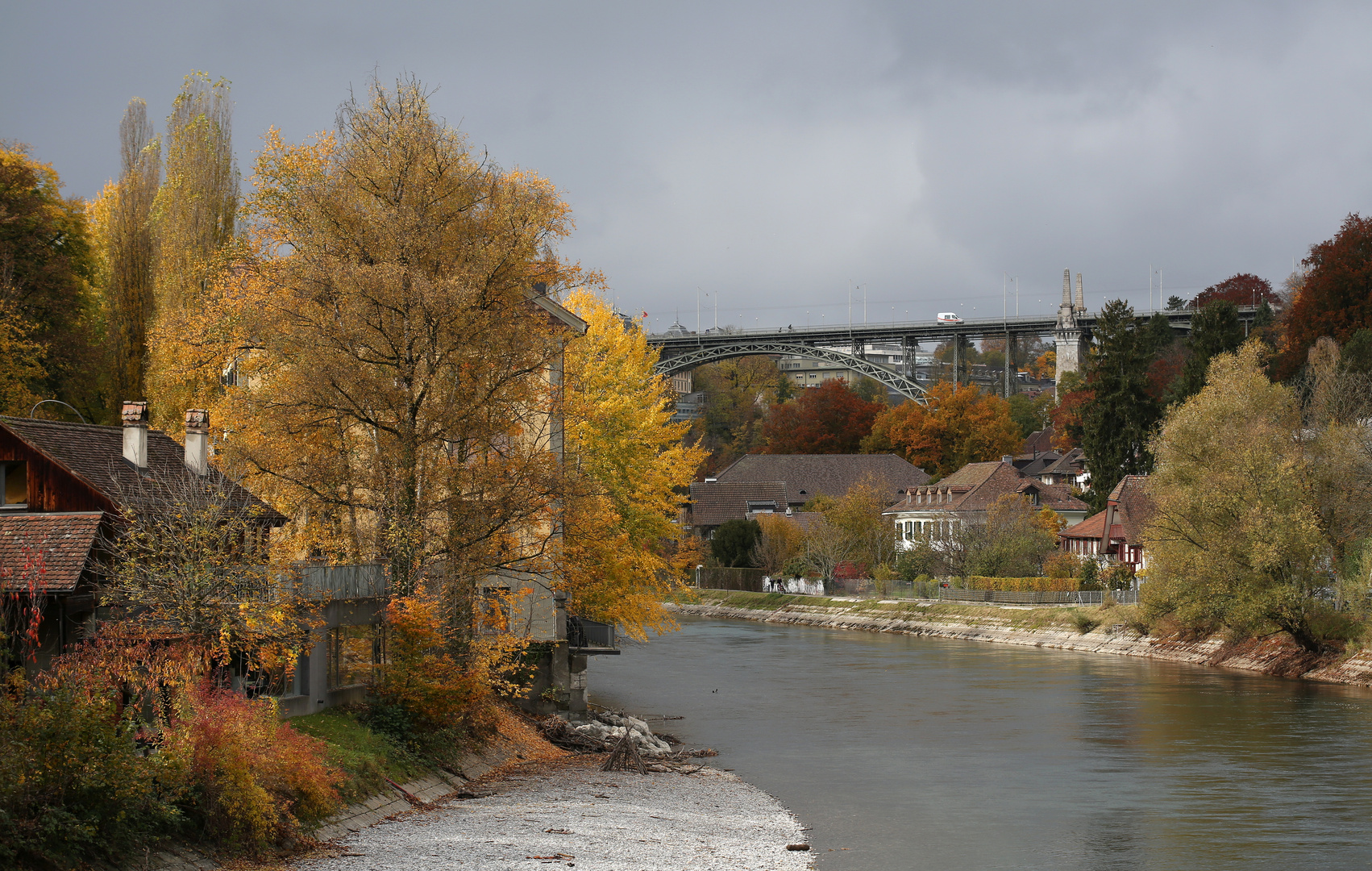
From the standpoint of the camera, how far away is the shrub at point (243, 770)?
16984 millimetres

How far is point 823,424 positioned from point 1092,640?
67.5 m

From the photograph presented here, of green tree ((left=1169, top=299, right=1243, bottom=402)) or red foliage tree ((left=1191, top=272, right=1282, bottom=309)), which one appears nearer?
green tree ((left=1169, top=299, right=1243, bottom=402))

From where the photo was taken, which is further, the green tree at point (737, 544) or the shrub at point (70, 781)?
the green tree at point (737, 544)

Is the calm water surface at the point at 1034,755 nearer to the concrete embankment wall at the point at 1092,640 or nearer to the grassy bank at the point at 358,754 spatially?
the concrete embankment wall at the point at 1092,640

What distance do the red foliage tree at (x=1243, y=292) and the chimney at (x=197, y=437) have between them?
308 ft

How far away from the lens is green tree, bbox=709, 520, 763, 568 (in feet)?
297

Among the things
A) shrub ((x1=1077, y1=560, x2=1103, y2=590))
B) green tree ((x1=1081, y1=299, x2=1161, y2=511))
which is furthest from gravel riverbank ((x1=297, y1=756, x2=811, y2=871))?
green tree ((x1=1081, y1=299, x2=1161, y2=511))

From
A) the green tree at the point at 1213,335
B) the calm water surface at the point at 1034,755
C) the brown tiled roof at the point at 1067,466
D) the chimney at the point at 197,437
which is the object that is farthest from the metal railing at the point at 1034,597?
the chimney at the point at 197,437

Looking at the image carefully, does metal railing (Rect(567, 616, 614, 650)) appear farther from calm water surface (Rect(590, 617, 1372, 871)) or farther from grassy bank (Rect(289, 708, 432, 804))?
grassy bank (Rect(289, 708, 432, 804))

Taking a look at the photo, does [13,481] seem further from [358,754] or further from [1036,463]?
[1036,463]

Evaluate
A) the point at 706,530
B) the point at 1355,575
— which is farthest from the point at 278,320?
the point at 706,530

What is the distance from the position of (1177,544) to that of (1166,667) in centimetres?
479

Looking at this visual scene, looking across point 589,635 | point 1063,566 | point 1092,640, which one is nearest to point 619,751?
point 589,635

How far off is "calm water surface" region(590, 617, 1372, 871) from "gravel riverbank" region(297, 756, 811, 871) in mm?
1146
